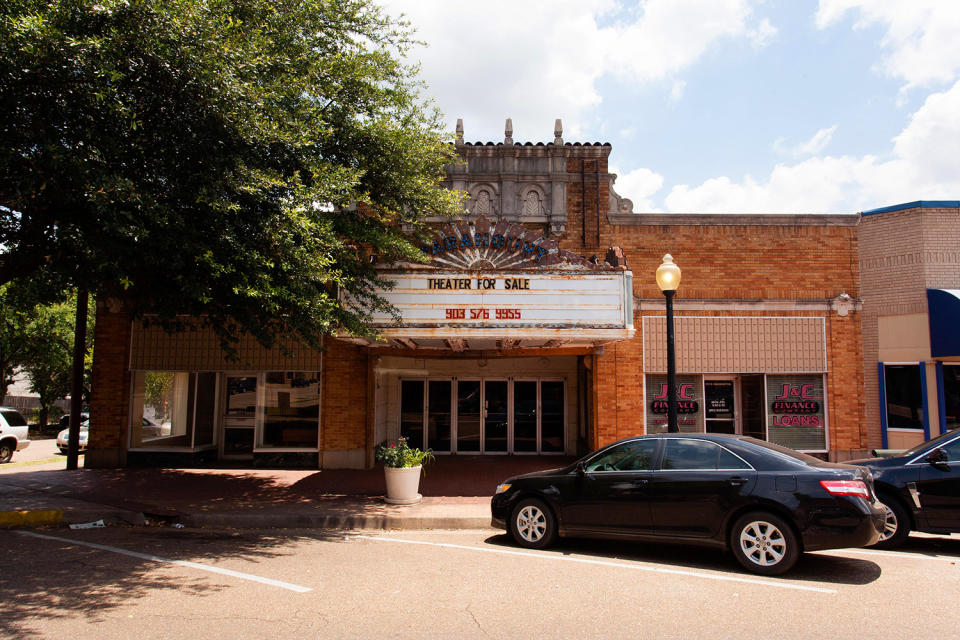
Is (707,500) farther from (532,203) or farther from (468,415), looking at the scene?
(468,415)

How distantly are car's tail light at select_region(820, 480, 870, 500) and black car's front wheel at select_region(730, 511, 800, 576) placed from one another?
1.87ft

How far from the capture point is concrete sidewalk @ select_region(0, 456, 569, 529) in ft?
30.9

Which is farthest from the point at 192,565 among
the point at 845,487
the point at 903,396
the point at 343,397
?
the point at 903,396

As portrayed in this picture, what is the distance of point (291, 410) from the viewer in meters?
14.4

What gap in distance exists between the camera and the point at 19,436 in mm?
18609

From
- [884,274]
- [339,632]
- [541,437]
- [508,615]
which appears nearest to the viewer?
[339,632]

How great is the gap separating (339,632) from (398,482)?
5.60 m

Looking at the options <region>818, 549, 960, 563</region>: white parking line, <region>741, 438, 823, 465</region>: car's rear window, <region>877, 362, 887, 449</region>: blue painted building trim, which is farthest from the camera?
<region>877, 362, 887, 449</region>: blue painted building trim

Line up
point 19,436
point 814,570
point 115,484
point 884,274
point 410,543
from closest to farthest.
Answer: point 814,570
point 410,543
point 115,484
point 884,274
point 19,436

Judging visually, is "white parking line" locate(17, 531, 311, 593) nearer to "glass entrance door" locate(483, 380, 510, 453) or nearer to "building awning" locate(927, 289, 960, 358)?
"glass entrance door" locate(483, 380, 510, 453)

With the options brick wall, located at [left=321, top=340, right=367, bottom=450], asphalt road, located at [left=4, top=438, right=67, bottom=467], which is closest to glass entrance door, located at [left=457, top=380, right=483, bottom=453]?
brick wall, located at [left=321, top=340, right=367, bottom=450]

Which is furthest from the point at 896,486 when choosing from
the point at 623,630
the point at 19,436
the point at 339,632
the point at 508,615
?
the point at 19,436

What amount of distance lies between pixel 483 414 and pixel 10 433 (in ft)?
46.1

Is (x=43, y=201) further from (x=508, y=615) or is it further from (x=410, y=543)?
(x=508, y=615)
